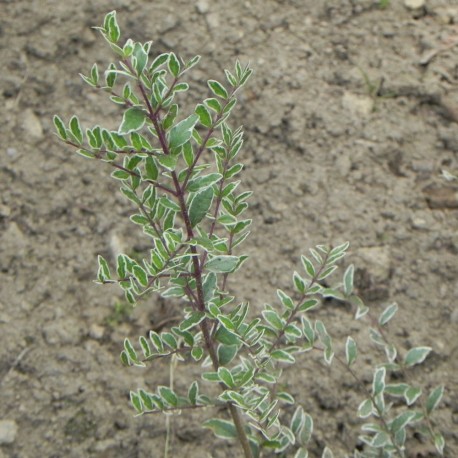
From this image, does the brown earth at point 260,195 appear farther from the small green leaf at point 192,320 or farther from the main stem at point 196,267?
the small green leaf at point 192,320

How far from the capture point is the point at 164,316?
2.59 metres

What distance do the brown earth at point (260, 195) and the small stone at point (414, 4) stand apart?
28mm

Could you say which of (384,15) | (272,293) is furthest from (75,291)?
(384,15)

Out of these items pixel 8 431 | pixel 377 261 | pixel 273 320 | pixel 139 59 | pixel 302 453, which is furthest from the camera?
pixel 377 261

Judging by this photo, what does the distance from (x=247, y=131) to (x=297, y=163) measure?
221 mm

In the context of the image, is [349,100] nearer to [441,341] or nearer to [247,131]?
[247,131]

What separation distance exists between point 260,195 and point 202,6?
91 centimetres

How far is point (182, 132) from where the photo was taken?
1.65 m

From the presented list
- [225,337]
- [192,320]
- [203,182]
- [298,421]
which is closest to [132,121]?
Result: [203,182]

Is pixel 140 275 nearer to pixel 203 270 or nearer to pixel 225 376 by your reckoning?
pixel 203 270

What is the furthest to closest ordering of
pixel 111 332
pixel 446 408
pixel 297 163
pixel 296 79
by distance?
pixel 296 79 → pixel 297 163 → pixel 111 332 → pixel 446 408

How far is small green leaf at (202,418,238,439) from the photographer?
2053mm

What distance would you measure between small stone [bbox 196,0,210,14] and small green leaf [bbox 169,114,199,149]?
1.69 meters

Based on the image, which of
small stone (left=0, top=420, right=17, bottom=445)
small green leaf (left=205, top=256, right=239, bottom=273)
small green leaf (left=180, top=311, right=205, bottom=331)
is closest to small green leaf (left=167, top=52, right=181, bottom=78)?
small green leaf (left=205, top=256, right=239, bottom=273)
